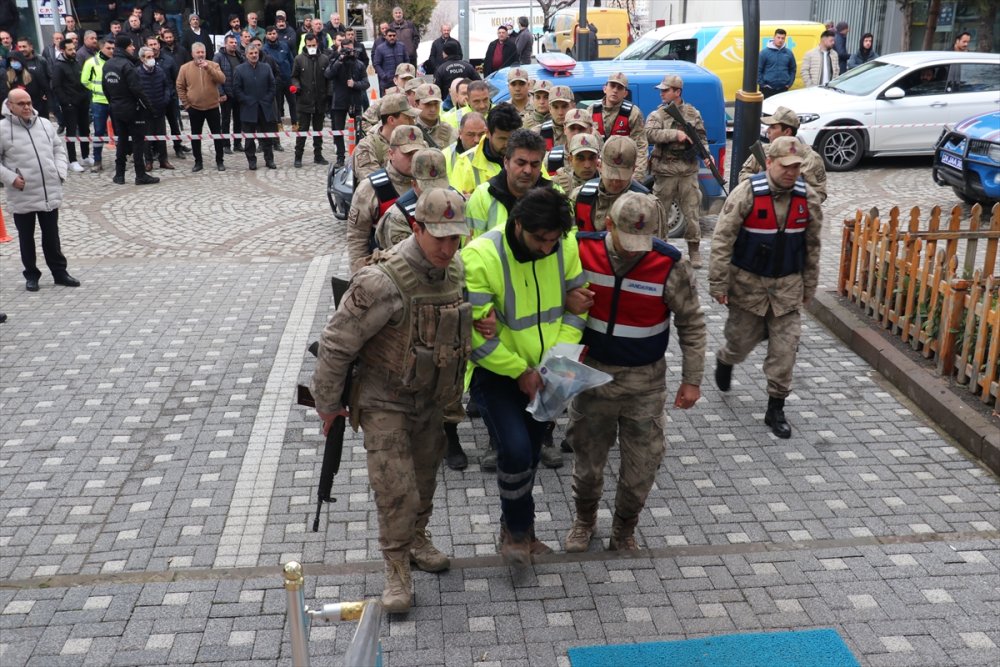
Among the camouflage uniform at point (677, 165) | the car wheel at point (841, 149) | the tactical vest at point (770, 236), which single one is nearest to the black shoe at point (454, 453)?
the tactical vest at point (770, 236)

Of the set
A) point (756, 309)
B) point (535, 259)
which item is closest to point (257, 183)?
point (756, 309)

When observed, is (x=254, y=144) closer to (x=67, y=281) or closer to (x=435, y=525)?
(x=67, y=281)

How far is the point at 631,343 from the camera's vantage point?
14.8 feet

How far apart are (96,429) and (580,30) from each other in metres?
14.8

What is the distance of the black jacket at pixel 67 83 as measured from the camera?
15438mm

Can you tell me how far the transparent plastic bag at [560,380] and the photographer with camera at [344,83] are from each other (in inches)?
476

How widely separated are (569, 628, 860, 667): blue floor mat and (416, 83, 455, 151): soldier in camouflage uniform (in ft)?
16.0

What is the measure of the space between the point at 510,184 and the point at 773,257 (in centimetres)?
190

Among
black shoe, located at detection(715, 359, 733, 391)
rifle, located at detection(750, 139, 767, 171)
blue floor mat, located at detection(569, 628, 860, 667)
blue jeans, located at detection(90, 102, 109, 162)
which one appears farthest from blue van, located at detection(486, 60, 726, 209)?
blue jeans, located at detection(90, 102, 109, 162)

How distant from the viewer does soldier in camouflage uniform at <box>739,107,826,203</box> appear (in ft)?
23.0

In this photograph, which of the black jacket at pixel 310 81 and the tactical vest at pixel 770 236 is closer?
the tactical vest at pixel 770 236

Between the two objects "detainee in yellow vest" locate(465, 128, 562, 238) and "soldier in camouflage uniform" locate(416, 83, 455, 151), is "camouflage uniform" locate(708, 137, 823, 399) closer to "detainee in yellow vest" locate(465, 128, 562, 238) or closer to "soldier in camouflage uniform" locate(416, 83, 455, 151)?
"detainee in yellow vest" locate(465, 128, 562, 238)

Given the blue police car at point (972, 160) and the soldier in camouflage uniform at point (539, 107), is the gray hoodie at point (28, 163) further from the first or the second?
the blue police car at point (972, 160)

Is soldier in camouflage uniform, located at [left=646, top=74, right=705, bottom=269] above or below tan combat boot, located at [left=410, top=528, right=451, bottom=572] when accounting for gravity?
above
